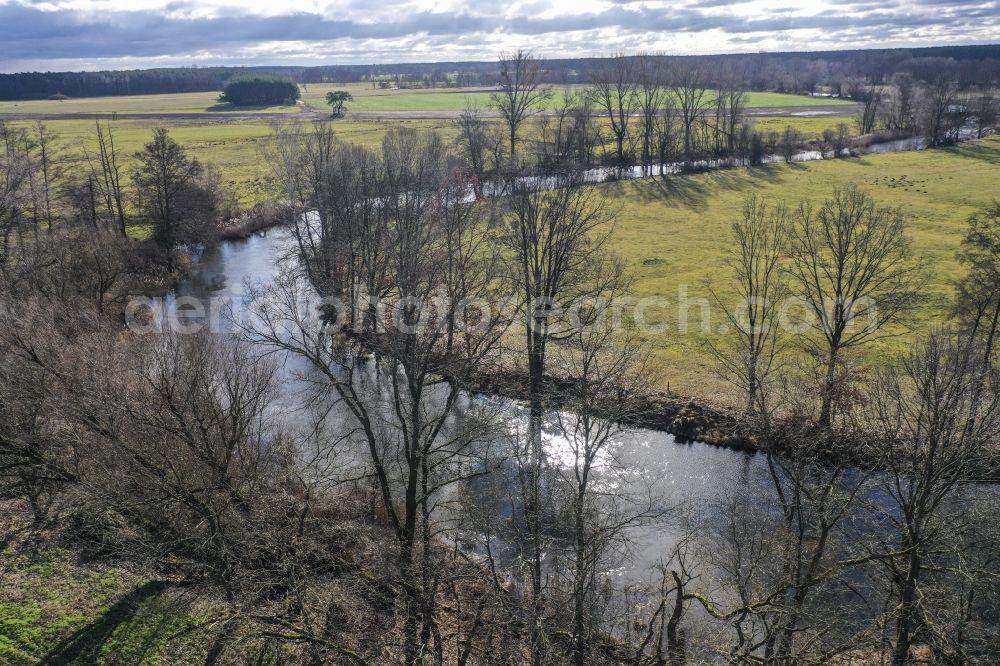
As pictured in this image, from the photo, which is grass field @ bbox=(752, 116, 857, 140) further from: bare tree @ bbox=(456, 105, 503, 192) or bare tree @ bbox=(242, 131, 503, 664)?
bare tree @ bbox=(242, 131, 503, 664)

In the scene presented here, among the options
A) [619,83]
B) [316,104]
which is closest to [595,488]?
[619,83]

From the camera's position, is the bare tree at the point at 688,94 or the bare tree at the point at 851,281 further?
the bare tree at the point at 688,94

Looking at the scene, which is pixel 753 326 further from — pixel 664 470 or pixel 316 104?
pixel 316 104

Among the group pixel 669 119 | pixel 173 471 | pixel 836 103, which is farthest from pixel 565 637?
pixel 836 103

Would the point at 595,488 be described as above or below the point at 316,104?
below

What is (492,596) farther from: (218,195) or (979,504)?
(218,195)

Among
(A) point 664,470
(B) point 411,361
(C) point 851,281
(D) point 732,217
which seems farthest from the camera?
(D) point 732,217

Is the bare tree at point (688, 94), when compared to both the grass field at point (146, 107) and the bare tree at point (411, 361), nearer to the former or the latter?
the bare tree at point (411, 361)

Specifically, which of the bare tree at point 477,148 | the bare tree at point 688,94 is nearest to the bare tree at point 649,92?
the bare tree at point 688,94

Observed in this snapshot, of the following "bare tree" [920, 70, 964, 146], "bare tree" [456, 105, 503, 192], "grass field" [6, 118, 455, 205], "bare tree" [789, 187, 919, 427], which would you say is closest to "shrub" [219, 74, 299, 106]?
"grass field" [6, 118, 455, 205]
